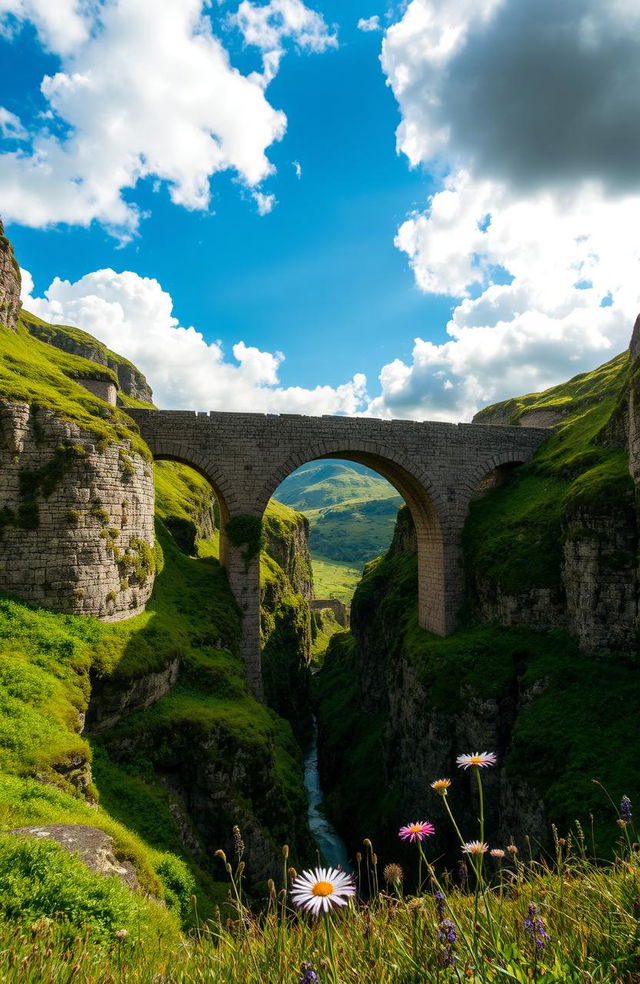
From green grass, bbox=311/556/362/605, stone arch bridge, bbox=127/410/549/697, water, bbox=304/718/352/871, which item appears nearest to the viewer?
stone arch bridge, bbox=127/410/549/697

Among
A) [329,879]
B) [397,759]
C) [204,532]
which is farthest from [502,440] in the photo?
[329,879]

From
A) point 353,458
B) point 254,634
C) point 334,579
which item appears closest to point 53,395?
point 254,634

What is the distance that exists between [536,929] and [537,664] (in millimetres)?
17967

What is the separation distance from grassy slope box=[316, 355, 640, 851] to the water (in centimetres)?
127

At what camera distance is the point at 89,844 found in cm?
733

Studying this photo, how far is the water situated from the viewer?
23.4 metres

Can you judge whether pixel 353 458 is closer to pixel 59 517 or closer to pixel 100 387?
pixel 100 387

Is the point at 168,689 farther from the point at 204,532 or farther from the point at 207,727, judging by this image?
the point at 204,532

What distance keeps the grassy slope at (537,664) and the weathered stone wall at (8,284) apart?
2391cm

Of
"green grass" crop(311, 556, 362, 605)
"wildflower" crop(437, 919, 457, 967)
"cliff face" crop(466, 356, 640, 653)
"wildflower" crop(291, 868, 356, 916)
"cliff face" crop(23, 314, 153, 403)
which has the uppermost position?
"cliff face" crop(23, 314, 153, 403)

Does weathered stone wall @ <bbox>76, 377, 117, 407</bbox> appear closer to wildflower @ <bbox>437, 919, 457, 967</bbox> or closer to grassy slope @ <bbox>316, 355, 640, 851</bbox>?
grassy slope @ <bbox>316, 355, 640, 851</bbox>

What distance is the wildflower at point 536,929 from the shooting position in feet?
8.87

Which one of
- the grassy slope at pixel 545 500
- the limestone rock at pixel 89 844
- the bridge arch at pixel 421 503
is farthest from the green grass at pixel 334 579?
the limestone rock at pixel 89 844

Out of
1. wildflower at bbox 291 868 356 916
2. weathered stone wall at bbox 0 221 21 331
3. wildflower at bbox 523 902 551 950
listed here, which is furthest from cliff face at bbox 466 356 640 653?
weathered stone wall at bbox 0 221 21 331
